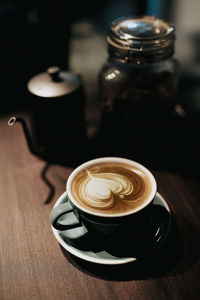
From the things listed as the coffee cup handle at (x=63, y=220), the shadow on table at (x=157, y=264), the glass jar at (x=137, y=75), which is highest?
Answer: the glass jar at (x=137, y=75)

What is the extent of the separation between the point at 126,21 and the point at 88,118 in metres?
0.30

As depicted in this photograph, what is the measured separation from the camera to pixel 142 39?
774mm

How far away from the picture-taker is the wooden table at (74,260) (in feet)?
1.87

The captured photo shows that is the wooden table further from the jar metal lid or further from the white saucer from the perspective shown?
the jar metal lid

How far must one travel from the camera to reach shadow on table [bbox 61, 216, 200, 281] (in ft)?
1.93

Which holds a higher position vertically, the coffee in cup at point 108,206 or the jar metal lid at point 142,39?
the jar metal lid at point 142,39

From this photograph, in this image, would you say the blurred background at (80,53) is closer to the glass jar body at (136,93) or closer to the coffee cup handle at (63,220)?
the glass jar body at (136,93)

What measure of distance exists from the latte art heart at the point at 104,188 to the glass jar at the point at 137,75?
0.80 feet

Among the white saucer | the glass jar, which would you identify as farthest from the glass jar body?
the white saucer

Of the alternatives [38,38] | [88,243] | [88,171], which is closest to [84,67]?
[38,38]

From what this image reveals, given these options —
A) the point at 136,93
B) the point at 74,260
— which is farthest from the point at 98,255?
the point at 136,93

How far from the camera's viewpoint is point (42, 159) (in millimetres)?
860

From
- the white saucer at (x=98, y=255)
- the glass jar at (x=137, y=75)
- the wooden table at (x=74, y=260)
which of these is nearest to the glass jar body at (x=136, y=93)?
the glass jar at (x=137, y=75)

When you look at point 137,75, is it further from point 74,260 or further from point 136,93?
point 74,260
